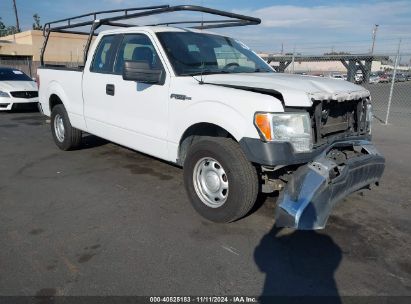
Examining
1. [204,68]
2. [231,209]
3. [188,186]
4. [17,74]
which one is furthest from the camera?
[17,74]

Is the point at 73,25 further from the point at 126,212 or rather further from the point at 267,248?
the point at 267,248

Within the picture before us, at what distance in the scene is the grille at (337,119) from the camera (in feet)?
11.7

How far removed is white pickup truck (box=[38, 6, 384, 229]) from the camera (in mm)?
3371

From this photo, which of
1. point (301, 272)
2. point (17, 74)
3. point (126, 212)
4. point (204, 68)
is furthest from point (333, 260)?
point (17, 74)

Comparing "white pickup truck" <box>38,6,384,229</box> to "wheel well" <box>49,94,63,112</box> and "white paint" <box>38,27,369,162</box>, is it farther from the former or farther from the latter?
"wheel well" <box>49,94,63,112</box>

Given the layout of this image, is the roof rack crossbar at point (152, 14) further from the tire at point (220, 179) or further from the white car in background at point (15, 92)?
the white car in background at point (15, 92)

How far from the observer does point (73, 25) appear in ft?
22.2

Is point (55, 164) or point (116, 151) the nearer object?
point (55, 164)

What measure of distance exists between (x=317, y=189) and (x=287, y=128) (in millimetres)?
590

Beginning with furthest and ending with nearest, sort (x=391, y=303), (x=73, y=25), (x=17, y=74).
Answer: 1. (x=17, y=74)
2. (x=73, y=25)
3. (x=391, y=303)

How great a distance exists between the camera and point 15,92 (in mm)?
11844

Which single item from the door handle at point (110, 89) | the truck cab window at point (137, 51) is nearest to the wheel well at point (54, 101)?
the door handle at point (110, 89)

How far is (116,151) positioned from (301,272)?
4.60m

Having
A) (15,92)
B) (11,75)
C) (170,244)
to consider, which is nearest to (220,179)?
(170,244)
